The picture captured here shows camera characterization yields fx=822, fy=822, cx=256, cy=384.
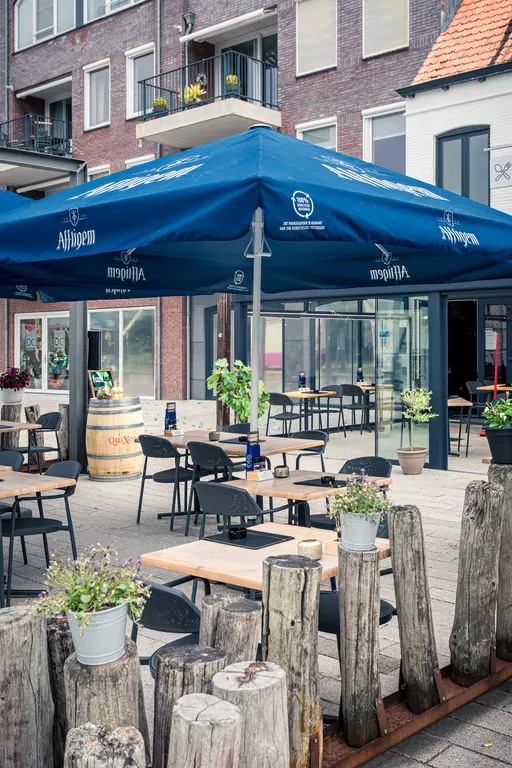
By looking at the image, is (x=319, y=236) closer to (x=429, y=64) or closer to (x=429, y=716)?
(x=429, y=716)

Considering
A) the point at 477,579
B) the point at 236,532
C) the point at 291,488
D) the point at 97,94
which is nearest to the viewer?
the point at 477,579

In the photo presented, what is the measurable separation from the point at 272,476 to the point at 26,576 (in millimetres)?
1988

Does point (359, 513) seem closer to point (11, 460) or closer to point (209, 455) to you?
point (209, 455)

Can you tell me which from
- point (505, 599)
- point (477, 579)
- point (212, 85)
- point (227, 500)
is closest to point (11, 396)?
point (227, 500)

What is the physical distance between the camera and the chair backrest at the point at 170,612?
120 inches

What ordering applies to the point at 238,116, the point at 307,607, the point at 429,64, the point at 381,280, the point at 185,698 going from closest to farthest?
the point at 185,698 → the point at 307,607 → the point at 381,280 → the point at 429,64 → the point at 238,116

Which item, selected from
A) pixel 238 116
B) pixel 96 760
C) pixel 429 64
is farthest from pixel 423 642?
pixel 238 116

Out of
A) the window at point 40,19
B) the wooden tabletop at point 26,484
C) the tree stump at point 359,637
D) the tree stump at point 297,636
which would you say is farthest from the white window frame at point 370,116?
the tree stump at point 297,636

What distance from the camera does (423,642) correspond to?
3.54 meters

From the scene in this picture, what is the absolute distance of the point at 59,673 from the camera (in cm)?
261

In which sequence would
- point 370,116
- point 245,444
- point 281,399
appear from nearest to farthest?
1. point 245,444
2. point 281,399
3. point 370,116

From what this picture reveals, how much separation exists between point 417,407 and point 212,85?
14.1 meters

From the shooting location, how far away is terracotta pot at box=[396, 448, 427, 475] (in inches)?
427

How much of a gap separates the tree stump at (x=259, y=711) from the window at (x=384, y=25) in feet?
53.3
